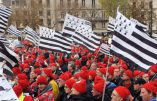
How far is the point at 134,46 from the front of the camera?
10.5 meters

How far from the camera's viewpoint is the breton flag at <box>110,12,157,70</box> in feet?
33.7

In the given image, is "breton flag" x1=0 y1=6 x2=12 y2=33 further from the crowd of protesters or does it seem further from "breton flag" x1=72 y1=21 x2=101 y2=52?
the crowd of protesters

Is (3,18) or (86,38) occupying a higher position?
(3,18)

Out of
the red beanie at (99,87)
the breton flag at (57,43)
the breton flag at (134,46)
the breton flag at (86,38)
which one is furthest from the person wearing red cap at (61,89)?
the breton flag at (86,38)

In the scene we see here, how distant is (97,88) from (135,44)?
4.23 ft

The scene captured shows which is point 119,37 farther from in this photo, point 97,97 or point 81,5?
point 81,5

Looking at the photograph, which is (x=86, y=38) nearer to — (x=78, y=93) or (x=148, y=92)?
(x=78, y=93)

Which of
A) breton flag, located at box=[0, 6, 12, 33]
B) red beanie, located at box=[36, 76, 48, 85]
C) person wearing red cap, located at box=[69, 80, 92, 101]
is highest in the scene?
breton flag, located at box=[0, 6, 12, 33]

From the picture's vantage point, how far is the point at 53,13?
107 meters

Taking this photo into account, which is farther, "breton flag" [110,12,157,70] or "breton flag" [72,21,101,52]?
"breton flag" [72,21,101,52]

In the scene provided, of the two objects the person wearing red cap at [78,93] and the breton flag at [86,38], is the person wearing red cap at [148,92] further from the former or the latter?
the breton flag at [86,38]

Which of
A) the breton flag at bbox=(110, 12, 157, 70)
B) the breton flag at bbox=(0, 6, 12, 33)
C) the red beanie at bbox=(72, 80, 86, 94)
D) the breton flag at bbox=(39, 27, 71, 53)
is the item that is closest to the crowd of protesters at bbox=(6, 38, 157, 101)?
the red beanie at bbox=(72, 80, 86, 94)

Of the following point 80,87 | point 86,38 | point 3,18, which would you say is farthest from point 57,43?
point 80,87

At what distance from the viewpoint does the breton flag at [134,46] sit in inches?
404
